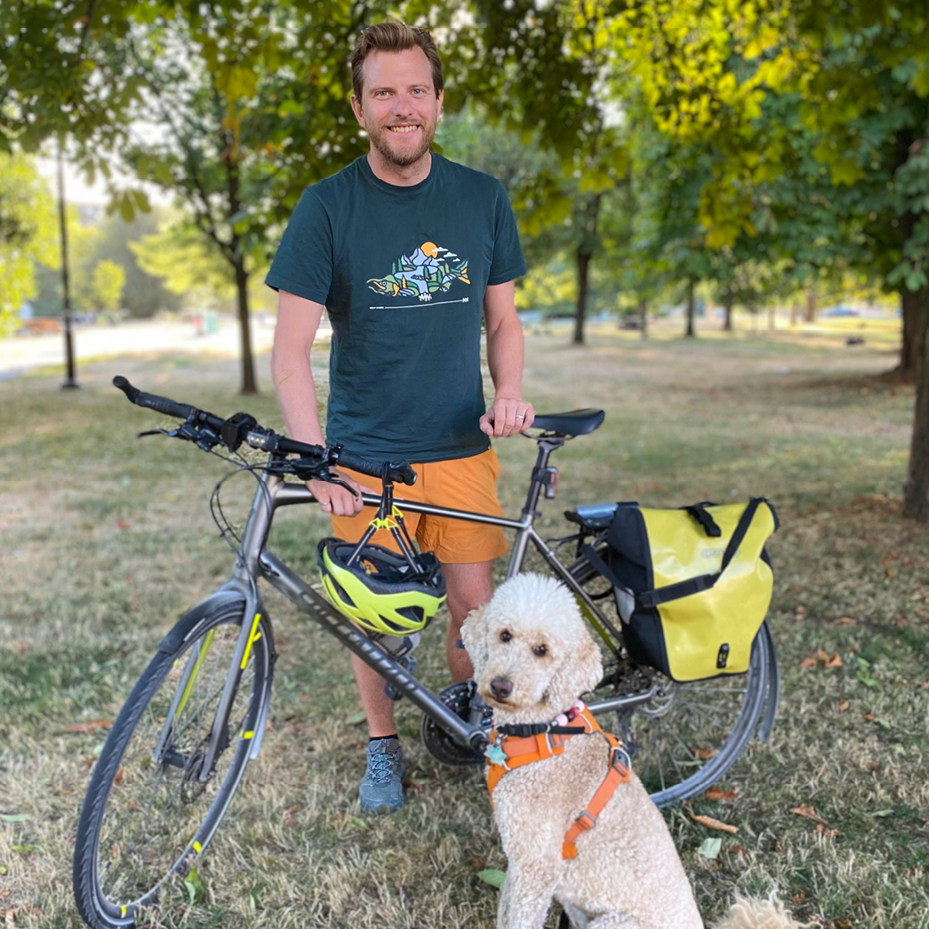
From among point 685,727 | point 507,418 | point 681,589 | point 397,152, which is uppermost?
point 397,152

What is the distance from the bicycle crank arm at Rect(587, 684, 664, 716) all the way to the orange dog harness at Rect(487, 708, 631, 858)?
547 mm

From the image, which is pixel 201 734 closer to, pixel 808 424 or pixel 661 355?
pixel 808 424

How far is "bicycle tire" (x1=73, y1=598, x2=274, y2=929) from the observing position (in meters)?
2.14

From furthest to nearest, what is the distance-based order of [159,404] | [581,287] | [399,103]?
[581,287]
[399,103]
[159,404]

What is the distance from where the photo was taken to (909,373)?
14.8 metres

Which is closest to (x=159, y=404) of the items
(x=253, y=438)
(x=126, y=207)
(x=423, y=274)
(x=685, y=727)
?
(x=253, y=438)

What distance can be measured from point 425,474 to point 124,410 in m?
13.1

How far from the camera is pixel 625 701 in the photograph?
285 cm

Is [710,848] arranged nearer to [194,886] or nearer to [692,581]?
[692,581]

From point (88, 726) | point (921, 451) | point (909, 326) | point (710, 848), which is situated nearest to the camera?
point (710, 848)

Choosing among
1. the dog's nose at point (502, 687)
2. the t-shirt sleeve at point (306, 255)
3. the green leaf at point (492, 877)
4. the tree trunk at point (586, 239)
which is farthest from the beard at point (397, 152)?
the tree trunk at point (586, 239)

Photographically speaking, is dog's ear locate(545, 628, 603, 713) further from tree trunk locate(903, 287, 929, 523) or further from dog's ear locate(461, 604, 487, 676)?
tree trunk locate(903, 287, 929, 523)

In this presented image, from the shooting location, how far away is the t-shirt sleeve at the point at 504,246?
2590 millimetres

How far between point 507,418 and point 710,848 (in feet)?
5.12
